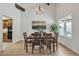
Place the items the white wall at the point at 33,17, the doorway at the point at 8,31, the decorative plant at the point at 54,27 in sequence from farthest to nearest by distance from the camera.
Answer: the white wall at the point at 33,17
the decorative plant at the point at 54,27
the doorway at the point at 8,31

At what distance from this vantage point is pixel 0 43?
632 centimetres

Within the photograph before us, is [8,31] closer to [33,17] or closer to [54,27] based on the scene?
[33,17]

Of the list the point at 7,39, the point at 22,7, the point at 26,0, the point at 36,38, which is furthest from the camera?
the point at 22,7

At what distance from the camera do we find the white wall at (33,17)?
367 inches

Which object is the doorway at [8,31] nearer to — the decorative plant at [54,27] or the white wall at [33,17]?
the white wall at [33,17]

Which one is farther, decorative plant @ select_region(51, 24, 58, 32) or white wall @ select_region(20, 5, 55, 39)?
white wall @ select_region(20, 5, 55, 39)

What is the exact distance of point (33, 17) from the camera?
965cm

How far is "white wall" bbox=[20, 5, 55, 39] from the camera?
30.6ft

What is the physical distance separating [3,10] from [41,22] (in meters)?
3.74

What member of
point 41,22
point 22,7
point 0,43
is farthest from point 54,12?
point 0,43

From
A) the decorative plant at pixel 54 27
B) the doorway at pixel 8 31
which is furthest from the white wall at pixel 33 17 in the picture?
the doorway at pixel 8 31

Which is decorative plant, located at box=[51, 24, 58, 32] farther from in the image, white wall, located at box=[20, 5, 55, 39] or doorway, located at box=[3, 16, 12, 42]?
doorway, located at box=[3, 16, 12, 42]

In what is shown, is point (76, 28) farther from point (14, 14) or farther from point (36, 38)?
point (14, 14)

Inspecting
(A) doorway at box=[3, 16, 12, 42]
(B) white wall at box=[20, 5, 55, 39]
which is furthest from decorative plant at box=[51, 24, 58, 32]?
(A) doorway at box=[3, 16, 12, 42]
